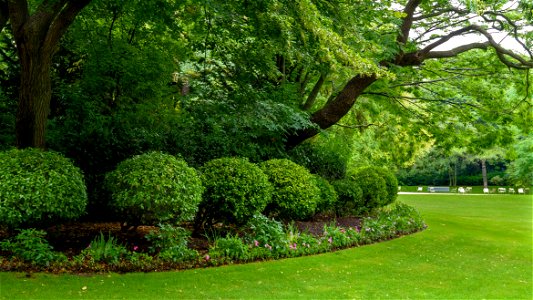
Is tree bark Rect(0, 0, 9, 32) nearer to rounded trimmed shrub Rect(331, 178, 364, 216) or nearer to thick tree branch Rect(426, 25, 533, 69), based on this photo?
rounded trimmed shrub Rect(331, 178, 364, 216)

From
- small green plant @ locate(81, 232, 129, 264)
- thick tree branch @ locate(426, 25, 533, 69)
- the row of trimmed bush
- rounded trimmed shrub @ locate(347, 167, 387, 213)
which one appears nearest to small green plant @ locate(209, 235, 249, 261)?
the row of trimmed bush

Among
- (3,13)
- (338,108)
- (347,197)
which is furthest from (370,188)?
(3,13)

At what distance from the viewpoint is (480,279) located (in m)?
6.88

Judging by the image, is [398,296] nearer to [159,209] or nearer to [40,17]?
[159,209]

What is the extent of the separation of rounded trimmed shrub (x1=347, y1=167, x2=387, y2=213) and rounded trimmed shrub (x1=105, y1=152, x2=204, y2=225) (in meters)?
6.81

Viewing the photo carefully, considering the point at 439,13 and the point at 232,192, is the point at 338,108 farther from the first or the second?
the point at 232,192

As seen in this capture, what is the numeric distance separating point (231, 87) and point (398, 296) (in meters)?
6.50

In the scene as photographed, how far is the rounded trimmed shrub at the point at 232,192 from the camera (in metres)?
8.19

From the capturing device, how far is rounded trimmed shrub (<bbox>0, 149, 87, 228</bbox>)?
6.35 m

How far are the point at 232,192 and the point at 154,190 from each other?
154 centimetres

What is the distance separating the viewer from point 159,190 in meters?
7.02

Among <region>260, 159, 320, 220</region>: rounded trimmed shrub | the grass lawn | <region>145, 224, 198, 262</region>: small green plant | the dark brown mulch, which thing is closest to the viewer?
the grass lawn

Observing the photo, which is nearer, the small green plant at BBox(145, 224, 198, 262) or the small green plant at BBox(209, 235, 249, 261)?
the small green plant at BBox(145, 224, 198, 262)

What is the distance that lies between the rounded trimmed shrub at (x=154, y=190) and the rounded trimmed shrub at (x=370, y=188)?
6.81m
